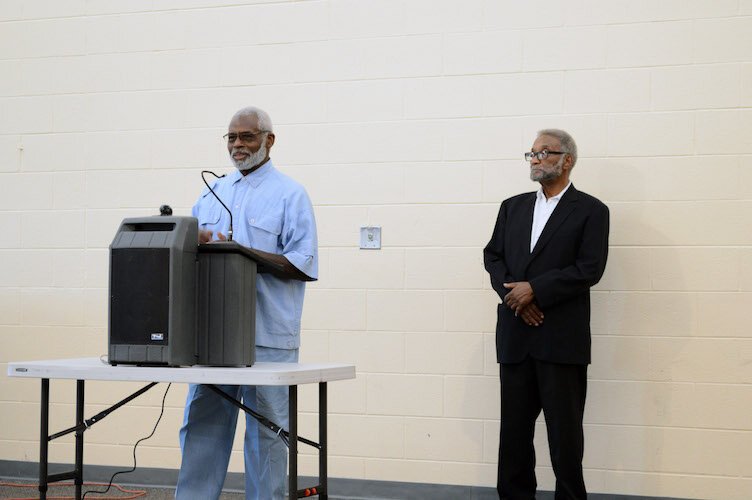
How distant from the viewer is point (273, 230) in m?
3.16

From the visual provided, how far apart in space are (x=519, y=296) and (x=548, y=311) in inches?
5.3

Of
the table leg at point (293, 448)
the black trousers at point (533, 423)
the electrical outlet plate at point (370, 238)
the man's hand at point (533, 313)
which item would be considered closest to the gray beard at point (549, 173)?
the man's hand at point (533, 313)

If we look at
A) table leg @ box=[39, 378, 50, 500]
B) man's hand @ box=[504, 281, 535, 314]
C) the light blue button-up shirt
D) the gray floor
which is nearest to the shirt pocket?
the light blue button-up shirt

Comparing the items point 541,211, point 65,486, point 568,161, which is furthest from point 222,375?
point 65,486

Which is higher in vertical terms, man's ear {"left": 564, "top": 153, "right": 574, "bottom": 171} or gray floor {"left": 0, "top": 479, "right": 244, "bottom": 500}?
man's ear {"left": 564, "top": 153, "right": 574, "bottom": 171}

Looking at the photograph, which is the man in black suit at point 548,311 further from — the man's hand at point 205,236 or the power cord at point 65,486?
the power cord at point 65,486

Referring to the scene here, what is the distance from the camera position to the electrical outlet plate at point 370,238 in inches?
178

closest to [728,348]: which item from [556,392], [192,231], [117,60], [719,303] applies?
[719,303]

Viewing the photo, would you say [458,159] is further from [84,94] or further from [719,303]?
[84,94]

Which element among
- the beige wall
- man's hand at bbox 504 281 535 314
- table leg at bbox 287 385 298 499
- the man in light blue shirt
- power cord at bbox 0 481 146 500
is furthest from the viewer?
power cord at bbox 0 481 146 500

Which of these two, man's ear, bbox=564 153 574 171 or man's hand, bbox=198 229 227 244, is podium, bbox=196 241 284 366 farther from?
man's ear, bbox=564 153 574 171

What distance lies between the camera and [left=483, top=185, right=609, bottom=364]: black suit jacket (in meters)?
3.75

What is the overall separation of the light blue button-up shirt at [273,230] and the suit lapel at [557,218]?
1.08m

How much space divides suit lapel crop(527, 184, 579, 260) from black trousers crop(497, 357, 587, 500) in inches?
17.9
